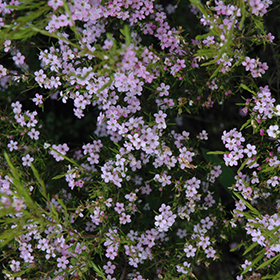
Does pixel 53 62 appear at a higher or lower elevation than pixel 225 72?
higher

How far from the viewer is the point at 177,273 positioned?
296 centimetres

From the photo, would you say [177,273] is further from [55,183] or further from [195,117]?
[195,117]

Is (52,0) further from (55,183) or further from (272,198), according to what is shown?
(272,198)

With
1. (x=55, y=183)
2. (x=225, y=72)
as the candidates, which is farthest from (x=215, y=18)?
(x=55, y=183)

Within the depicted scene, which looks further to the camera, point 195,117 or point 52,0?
point 195,117

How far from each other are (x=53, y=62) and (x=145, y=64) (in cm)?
87

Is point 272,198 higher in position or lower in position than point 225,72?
lower

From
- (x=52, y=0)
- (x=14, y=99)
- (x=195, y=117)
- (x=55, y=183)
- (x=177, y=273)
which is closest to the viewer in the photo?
(x=52, y=0)

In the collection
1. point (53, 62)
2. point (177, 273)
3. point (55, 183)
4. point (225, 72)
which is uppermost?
point (53, 62)

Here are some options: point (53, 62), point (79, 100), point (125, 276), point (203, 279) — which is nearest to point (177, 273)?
point (125, 276)

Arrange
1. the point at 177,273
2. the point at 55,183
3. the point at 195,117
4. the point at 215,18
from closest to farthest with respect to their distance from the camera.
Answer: the point at 215,18, the point at 177,273, the point at 55,183, the point at 195,117

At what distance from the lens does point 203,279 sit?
3.81 m

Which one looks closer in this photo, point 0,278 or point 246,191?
point 246,191

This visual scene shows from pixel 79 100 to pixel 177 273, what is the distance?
6.42 ft
